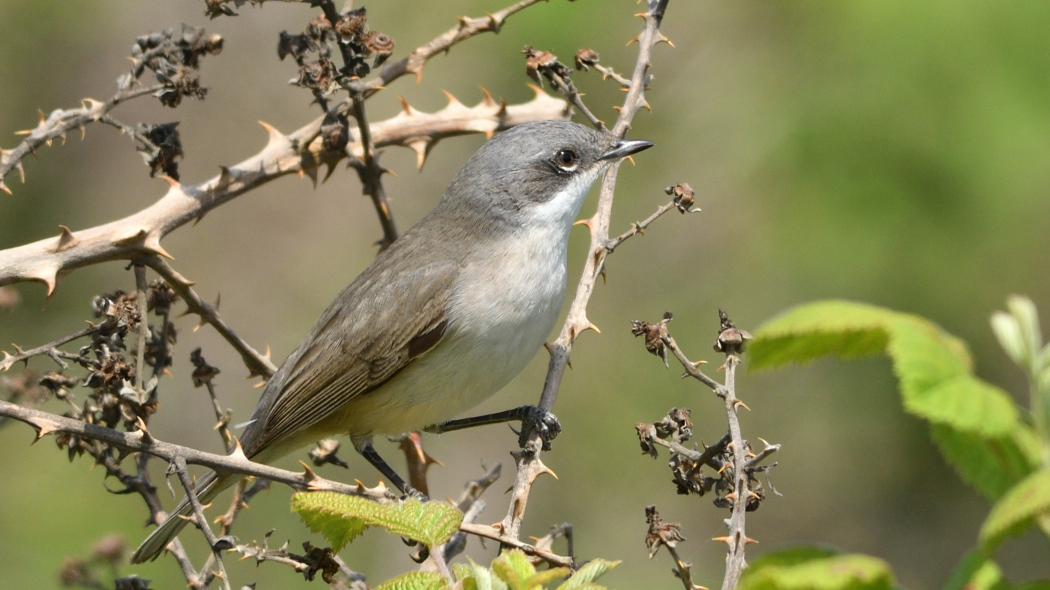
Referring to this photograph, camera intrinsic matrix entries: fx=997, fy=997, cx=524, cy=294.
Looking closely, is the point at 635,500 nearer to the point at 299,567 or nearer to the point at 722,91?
the point at 722,91

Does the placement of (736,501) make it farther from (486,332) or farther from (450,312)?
→ (450,312)

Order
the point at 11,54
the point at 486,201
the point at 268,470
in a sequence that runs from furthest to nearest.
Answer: the point at 11,54 < the point at 486,201 < the point at 268,470

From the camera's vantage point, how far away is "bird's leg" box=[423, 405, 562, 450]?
3395 mm

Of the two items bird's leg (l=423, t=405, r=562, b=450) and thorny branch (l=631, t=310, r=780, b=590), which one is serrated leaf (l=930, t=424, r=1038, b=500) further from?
bird's leg (l=423, t=405, r=562, b=450)

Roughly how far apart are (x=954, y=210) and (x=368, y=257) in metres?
4.03

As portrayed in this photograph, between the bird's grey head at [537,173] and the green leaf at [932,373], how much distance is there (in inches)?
117

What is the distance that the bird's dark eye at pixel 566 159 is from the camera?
433 centimetres

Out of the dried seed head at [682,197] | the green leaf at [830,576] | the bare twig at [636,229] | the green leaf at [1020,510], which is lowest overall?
the green leaf at [830,576]

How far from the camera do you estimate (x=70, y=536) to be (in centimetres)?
574

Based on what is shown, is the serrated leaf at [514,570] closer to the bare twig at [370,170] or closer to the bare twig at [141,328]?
the bare twig at [141,328]

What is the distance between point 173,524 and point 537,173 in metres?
2.07

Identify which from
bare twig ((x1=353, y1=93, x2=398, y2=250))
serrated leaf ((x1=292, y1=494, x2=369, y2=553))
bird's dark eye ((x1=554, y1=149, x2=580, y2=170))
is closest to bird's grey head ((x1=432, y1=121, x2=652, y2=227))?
bird's dark eye ((x1=554, y1=149, x2=580, y2=170))

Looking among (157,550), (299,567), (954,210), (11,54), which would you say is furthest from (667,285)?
(11,54)

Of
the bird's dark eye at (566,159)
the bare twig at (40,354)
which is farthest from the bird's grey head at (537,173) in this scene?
the bare twig at (40,354)
